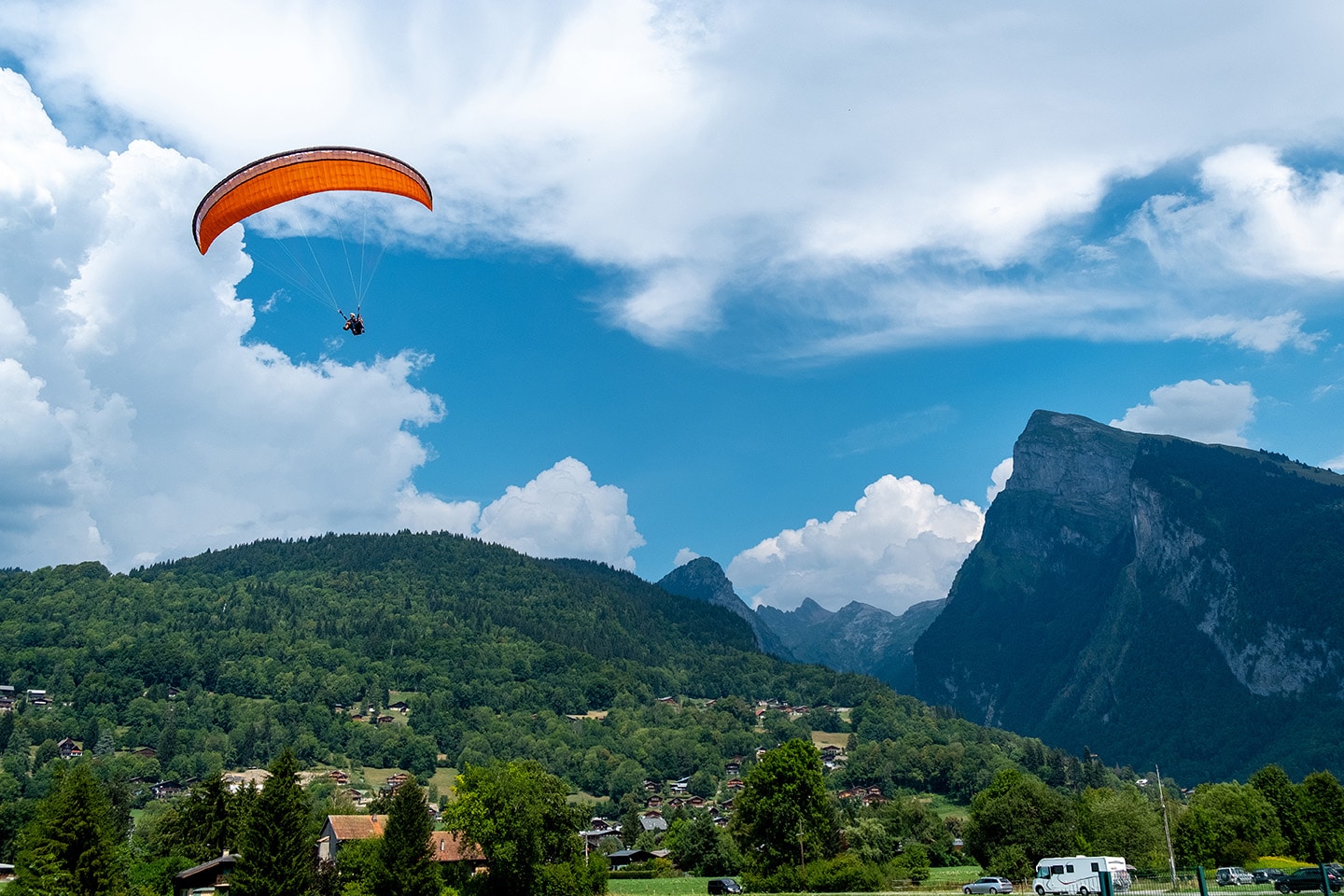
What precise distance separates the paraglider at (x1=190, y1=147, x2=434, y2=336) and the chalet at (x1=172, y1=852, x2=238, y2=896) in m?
43.3

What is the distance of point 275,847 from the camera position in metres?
52.0

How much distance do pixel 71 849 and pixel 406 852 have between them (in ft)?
54.8

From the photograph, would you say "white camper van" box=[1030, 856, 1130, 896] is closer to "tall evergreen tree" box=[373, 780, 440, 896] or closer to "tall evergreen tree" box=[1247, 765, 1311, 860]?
"tall evergreen tree" box=[373, 780, 440, 896]

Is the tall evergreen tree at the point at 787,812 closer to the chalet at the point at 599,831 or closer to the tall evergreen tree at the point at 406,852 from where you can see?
the tall evergreen tree at the point at 406,852

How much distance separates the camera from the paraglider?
3594cm

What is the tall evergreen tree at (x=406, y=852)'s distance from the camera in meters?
54.5

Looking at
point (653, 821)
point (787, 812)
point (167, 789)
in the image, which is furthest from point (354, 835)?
point (167, 789)

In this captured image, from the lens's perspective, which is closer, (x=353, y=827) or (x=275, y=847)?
(x=275, y=847)

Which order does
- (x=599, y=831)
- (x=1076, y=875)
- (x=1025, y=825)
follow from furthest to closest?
(x=599, y=831) < (x=1025, y=825) < (x=1076, y=875)

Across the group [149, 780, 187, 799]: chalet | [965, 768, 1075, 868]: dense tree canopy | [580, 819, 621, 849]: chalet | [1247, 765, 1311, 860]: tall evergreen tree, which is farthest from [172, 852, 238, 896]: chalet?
[149, 780, 187, 799]: chalet

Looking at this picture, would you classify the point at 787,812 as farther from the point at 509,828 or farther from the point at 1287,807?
the point at 1287,807

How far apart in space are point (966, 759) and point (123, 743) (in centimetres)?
17248

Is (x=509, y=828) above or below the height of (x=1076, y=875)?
above

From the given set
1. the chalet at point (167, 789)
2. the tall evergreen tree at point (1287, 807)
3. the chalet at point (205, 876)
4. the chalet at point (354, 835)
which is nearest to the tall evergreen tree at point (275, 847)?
the chalet at point (205, 876)
